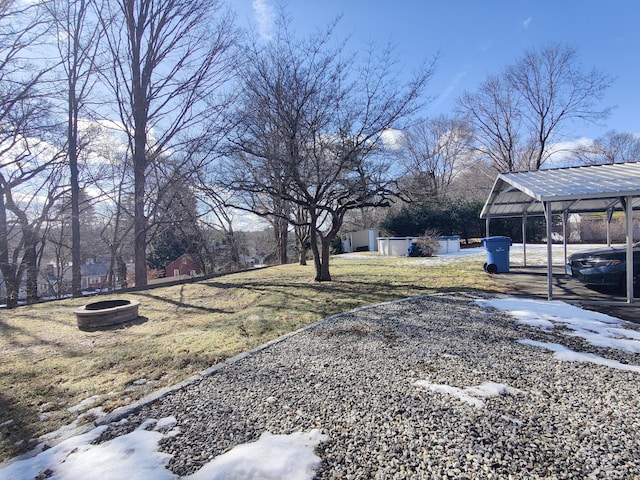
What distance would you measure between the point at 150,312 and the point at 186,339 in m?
3.22

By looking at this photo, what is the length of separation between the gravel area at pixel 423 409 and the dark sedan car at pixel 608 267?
3.51 m

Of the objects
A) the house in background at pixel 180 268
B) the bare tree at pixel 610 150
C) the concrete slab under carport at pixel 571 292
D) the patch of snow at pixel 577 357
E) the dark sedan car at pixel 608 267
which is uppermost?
the bare tree at pixel 610 150

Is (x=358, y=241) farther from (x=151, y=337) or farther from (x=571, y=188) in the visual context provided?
(x=151, y=337)

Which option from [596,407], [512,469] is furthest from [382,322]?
[512,469]

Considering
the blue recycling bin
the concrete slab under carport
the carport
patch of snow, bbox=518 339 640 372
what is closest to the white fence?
the carport

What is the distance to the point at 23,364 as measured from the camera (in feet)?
13.8

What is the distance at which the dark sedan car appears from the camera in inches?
250

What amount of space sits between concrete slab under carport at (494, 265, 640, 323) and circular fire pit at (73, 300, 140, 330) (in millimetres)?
7968

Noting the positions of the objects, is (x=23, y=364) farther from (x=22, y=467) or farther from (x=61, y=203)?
(x=61, y=203)

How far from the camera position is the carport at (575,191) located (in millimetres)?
5592

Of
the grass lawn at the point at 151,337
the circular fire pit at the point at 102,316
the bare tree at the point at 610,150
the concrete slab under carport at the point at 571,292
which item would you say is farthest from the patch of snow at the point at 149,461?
the bare tree at the point at 610,150

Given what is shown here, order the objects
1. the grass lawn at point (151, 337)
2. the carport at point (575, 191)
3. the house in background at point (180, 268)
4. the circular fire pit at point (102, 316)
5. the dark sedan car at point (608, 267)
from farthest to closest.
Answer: the house in background at point (180, 268)
the dark sedan car at point (608, 267)
the circular fire pit at point (102, 316)
the carport at point (575, 191)
the grass lawn at point (151, 337)

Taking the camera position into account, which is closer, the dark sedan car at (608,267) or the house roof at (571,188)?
the house roof at (571,188)

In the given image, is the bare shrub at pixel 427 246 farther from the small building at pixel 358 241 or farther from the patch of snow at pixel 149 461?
the patch of snow at pixel 149 461
